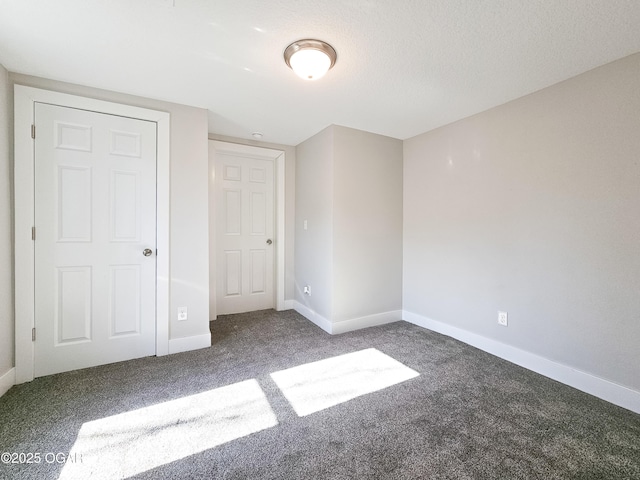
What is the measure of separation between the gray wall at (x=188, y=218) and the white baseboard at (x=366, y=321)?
138 centimetres

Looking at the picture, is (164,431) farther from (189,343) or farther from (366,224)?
(366,224)

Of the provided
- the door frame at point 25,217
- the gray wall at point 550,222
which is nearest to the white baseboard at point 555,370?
the gray wall at point 550,222

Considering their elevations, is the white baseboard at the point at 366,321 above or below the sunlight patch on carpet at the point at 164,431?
above

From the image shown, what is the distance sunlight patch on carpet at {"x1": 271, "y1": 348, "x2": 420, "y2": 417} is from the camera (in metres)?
1.87

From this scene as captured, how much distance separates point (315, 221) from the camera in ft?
11.2

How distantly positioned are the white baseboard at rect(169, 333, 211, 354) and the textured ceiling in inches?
86.8

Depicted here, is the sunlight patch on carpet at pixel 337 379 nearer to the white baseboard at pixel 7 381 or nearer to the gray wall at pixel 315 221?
the gray wall at pixel 315 221

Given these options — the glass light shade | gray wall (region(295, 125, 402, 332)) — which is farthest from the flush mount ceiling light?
gray wall (region(295, 125, 402, 332))

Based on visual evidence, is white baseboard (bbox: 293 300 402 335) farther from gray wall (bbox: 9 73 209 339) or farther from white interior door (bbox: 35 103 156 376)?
white interior door (bbox: 35 103 156 376)

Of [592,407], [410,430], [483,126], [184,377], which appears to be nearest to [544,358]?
[592,407]

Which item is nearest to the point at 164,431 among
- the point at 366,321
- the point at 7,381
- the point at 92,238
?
the point at 7,381

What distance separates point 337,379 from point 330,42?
2.33m

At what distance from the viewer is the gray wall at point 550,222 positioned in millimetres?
1845

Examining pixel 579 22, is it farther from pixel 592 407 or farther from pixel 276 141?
pixel 276 141
